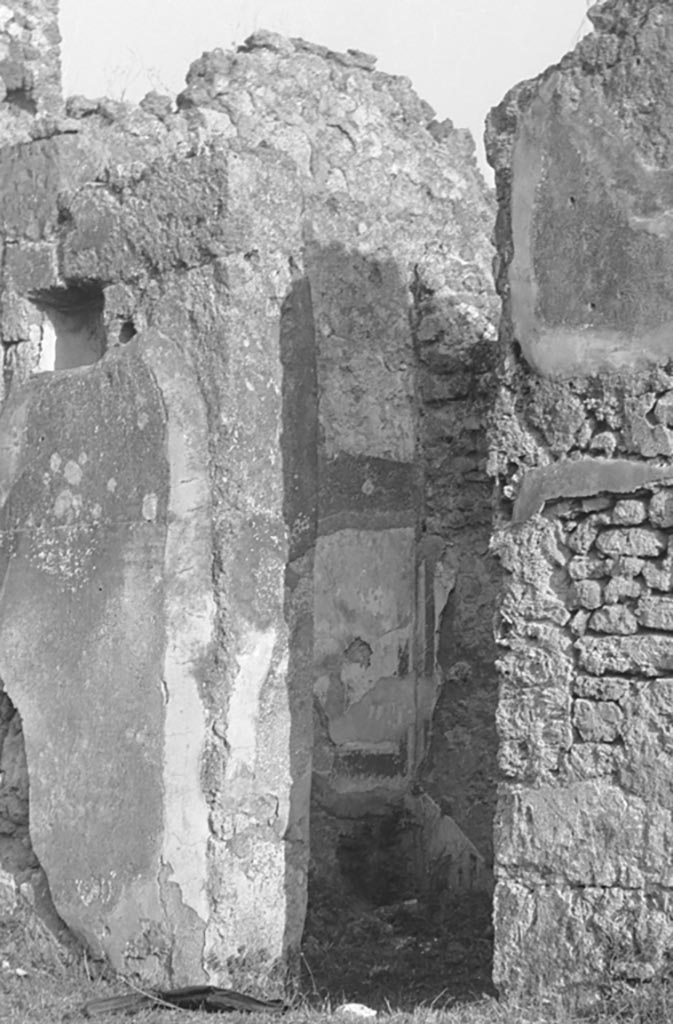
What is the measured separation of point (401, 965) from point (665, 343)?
2461 mm

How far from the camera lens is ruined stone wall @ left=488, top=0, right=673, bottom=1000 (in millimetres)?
4195

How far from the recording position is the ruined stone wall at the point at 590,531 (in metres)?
4.20

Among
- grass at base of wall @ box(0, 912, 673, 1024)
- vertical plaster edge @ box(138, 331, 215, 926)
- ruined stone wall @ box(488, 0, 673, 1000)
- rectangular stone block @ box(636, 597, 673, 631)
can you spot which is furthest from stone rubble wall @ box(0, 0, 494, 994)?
rectangular stone block @ box(636, 597, 673, 631)

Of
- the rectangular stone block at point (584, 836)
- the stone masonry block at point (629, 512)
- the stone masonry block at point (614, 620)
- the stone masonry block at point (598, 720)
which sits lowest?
the rectangular stone block at point (584, 836)

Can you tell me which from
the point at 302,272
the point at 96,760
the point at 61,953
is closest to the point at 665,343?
the point at 302,272

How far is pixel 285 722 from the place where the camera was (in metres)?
5.12

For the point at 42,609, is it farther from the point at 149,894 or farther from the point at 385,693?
the point at 385,693

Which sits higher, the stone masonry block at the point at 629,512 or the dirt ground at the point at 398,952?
the stone masonry block at the point at 629,512

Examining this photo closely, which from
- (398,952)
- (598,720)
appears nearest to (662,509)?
(598,720)

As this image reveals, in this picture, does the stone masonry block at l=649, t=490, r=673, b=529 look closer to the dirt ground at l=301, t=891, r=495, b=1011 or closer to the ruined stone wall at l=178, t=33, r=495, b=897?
the dirt ground at l=301, t=891, r=495, b=1011

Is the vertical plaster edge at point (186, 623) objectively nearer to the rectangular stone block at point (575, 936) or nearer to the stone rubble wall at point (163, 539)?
the stone rubble wall at point (163, 539)

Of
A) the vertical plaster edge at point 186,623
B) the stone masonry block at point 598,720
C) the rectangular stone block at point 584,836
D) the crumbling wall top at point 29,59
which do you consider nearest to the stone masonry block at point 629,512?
the stone masonry block at point 598,720

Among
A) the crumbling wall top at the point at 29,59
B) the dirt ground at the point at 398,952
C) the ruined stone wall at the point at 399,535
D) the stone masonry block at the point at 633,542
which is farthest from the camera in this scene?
the crumbling wall top at the point at 29,59

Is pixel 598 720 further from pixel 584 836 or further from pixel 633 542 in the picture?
pixel 633 542
